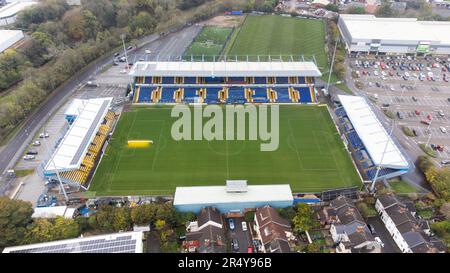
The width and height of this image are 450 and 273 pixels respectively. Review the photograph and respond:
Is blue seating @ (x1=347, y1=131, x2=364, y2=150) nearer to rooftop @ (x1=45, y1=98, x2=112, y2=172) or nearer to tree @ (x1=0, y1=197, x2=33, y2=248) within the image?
rooftop @ (x1=45, y1=98, x2=112, y2=172)

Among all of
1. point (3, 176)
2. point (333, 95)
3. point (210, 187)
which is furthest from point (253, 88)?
point (3, 176)

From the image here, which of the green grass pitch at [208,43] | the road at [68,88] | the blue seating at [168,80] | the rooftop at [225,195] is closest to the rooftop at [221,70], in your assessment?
the blue seating at [168,80]

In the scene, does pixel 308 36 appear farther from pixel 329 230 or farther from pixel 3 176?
pixel 3 176

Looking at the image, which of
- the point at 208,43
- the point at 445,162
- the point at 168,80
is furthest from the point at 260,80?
the point at 445,162

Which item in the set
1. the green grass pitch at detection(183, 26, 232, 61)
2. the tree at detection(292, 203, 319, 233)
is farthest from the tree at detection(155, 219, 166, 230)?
the green grass pitch at detection(183, 26, 232, 61)

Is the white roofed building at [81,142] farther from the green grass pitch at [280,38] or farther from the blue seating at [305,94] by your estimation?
the green grass pitch at [280,38]

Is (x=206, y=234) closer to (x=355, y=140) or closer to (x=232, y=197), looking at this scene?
(x=232, y=197)
